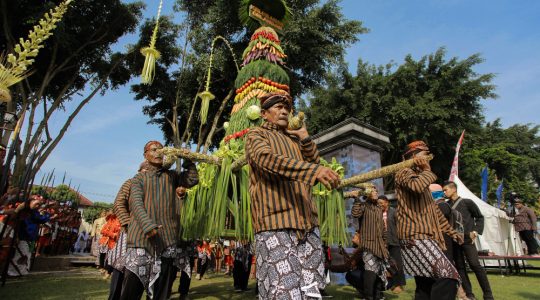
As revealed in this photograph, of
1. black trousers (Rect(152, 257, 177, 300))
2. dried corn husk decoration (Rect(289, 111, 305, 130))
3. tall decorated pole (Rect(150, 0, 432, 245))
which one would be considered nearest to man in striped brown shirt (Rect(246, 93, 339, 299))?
dried corn husk decoration (Rect(289, 111, 305, 130))

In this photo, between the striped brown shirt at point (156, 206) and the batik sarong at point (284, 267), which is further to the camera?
the striped brown shirt at point (156, 206)

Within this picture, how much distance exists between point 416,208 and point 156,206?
2370 mm

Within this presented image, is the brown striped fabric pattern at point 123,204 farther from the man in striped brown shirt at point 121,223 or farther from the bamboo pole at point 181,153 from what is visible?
the bamboo pole at point 181,153

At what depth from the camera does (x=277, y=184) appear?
2070 mm

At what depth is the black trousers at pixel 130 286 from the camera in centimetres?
282

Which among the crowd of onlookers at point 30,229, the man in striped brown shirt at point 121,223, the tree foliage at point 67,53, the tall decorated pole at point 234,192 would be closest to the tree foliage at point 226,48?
the tree foliage at point 67,53

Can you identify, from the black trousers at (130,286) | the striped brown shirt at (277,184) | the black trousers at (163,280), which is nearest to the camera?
the striped brown shirt at (277,184)

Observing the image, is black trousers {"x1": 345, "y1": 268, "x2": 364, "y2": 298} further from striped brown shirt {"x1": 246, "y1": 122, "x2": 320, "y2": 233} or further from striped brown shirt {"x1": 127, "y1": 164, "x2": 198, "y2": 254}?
striped brown shirt {"x1": 246, "y1": 122, "x2": 320, "y2": 233}

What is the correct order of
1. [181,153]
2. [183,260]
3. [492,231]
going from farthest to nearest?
[492,231] → [183,260] → [181,153]

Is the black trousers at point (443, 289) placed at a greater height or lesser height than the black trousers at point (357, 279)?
greater

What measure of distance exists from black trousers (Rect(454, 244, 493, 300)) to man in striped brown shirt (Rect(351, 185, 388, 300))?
1006 millimetres

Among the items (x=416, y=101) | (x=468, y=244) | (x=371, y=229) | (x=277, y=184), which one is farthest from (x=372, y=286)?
(x=416, y=101)

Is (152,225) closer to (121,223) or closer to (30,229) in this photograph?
(121,223)

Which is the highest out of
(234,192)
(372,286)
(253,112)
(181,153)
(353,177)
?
(253,112)
